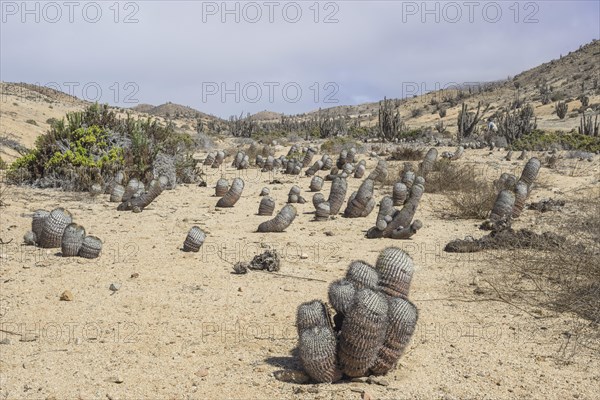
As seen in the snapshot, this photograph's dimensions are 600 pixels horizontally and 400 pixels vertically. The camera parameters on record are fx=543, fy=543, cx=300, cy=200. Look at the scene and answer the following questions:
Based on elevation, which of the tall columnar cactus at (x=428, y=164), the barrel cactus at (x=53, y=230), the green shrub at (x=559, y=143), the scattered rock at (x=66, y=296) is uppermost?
the green shrub at (x=559, y=143)

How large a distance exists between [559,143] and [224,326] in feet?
57.8

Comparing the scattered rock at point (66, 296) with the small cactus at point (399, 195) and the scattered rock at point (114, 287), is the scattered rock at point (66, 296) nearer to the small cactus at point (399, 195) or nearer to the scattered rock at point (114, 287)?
the scattered rock at point (114, 287)

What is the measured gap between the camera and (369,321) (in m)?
3.46

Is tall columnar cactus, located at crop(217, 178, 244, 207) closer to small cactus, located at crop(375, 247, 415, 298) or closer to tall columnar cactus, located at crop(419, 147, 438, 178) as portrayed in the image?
tall columnar cactus, located at crop(419, 147, 438, 178)

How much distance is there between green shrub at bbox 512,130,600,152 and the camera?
18.2 meters

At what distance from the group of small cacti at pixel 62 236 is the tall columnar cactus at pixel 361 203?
448 centimetres

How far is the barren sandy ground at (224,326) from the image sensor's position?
3594 mm

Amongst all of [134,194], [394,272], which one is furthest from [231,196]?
[394,272]

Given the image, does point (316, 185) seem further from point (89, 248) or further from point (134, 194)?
point (89, 248)

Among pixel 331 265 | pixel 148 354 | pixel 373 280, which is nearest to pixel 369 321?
pixel 373 280

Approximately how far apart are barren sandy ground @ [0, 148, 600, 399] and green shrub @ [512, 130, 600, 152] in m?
12.0

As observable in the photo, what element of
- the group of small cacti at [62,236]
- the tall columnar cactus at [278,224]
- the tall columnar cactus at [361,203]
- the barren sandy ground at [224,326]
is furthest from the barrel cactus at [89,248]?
the tall columnar cactus at [361,203]

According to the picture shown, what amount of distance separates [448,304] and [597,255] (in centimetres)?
191

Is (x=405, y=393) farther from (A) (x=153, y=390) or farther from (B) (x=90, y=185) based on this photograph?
(B) (x=90, y=185)
